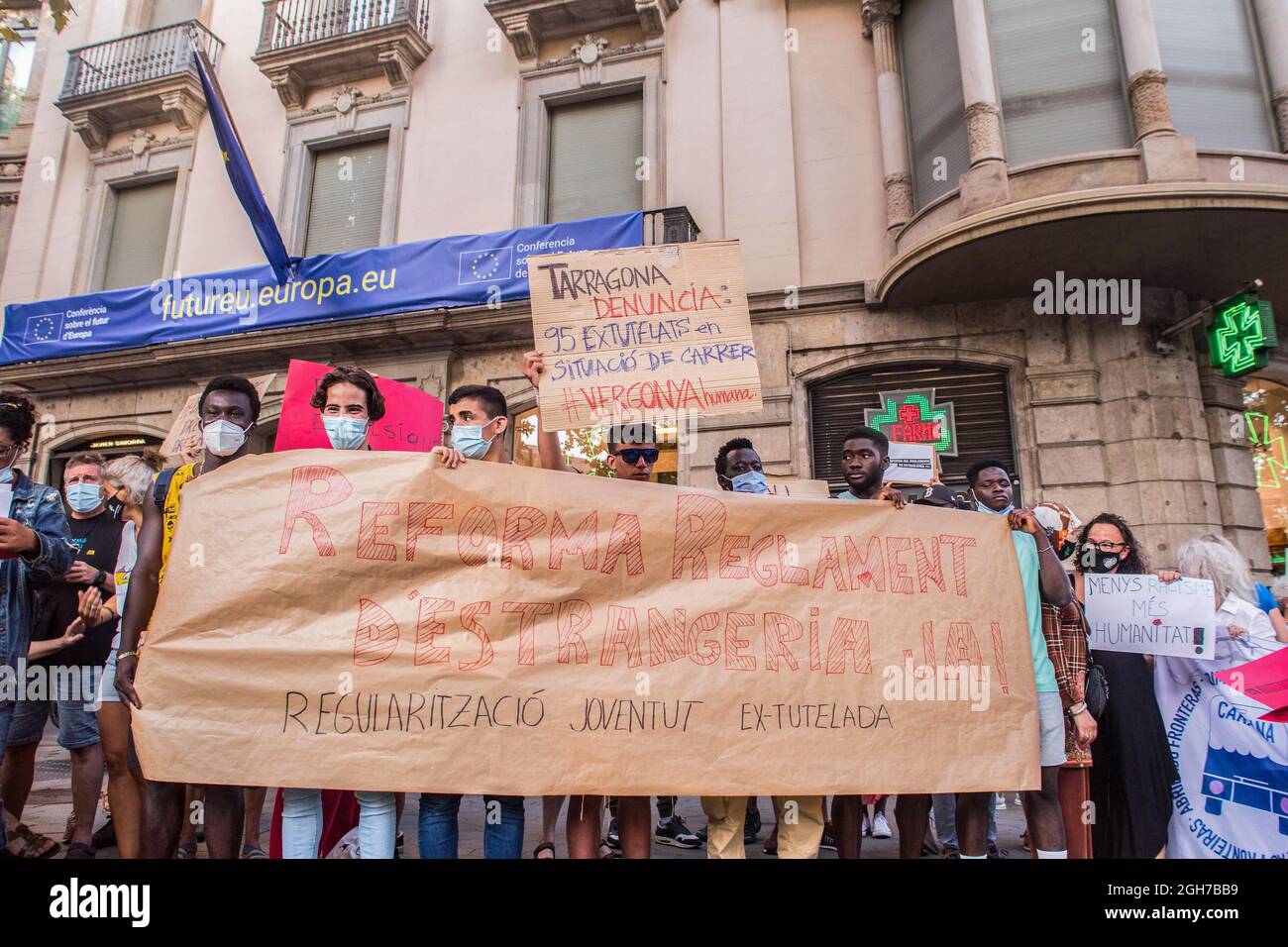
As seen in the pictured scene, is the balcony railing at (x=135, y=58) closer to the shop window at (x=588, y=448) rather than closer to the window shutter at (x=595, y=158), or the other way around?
the window shutter at (x=595, y=158)

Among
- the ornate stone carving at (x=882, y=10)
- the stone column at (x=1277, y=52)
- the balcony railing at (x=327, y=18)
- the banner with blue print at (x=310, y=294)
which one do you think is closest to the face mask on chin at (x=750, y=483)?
the banner with blue print at (x=310, y=294)

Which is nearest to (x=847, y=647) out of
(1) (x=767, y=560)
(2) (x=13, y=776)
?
(1) (x=767, y=560)

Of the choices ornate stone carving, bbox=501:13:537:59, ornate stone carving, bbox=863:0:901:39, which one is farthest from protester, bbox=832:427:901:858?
ornate stone carving, bbox=501:13:537:59

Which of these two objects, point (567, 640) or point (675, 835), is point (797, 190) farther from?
point (567, 640)

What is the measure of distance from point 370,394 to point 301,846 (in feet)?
5.97

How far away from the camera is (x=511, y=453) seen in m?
10.4

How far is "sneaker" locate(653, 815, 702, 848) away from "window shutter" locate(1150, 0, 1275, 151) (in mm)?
8476

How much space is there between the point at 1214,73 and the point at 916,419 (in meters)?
4.76

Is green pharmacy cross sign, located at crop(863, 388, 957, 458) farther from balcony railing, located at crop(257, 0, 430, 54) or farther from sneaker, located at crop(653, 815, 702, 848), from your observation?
balcony railing, located at crop(257, 0, 430, 54)

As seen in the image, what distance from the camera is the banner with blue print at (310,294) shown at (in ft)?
31.3

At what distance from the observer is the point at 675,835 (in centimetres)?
440

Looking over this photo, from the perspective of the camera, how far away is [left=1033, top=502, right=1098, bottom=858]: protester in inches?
126

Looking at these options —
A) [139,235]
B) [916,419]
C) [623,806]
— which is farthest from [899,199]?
[139,235]
